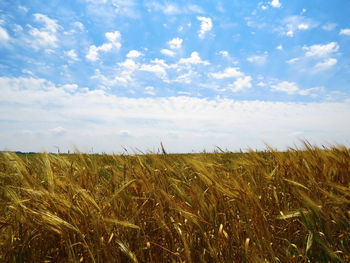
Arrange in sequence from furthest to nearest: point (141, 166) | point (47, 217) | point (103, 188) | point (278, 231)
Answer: point (141, 166), point (103, 188), point (278, 231), point (47, 217)

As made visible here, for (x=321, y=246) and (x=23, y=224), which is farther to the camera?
(x=23, y=224)

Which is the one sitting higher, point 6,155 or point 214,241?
point 6,155

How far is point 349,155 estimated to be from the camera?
2.17m

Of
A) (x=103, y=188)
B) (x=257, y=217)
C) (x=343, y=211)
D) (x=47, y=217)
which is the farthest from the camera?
(x=103, y=188)

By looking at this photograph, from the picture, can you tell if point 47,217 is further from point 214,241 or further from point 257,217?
point 257,217

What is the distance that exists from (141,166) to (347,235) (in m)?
1.59

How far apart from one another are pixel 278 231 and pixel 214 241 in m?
0.62

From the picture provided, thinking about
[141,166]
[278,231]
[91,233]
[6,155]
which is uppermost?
[6,155]

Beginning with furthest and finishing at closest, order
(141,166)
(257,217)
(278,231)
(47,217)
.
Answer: (141,166)
(278,231)
(257,217)
(47,217)

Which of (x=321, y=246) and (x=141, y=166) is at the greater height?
(x=141, y=166)

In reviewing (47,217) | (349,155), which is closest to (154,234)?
(47,217)

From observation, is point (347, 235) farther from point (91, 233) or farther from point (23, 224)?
point (23, 224)

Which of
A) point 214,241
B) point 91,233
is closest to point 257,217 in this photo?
point 214,241

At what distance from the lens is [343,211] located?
1.58 metres
